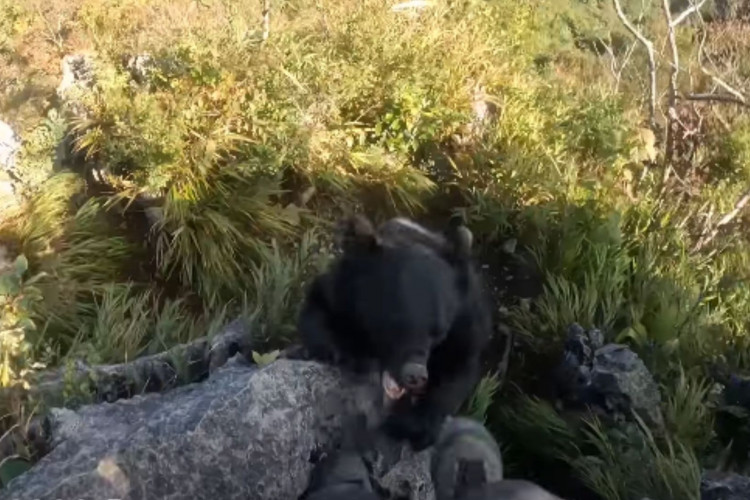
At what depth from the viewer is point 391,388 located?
2.91 meters

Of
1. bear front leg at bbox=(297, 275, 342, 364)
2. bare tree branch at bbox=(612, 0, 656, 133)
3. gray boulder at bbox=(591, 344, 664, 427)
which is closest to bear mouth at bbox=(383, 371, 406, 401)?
bear front leg at bbox=(297, 275, 342, 364)

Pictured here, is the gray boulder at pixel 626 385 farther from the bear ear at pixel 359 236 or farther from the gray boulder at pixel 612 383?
the bear ear at pixel 359 236

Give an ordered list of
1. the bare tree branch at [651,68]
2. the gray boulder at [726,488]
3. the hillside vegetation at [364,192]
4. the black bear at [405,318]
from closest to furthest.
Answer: the black bear at [405,318], the gray boulder at [726,488], the hillside vegetation at [364,192], the bare tree branch at [651,68]

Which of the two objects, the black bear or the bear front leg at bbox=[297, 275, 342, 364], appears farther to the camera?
the bear front leg at bbox=[297, 275, 342, 364]

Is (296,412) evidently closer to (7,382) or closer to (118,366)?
(118,366)

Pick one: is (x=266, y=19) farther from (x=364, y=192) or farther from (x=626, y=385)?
(x=626, y=385)

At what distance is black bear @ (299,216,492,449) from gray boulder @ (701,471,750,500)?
933 millimetres

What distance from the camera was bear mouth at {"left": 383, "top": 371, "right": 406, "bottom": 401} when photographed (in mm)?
2861

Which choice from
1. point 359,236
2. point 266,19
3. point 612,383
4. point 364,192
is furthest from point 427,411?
point 266,19

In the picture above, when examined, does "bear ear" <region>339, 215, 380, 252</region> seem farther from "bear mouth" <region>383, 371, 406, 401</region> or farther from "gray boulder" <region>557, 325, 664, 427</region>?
"gray boulder" <region>557, 325, 664, 427</region>

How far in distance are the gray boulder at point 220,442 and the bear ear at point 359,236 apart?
1.48ft

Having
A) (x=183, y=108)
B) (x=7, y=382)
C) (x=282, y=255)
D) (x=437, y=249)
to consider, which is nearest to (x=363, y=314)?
(x=437, y=249)

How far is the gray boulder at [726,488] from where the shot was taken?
310 centimetres

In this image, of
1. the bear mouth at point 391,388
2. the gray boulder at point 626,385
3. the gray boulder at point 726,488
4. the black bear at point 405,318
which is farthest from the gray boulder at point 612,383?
the bear mouth at point 391,388
